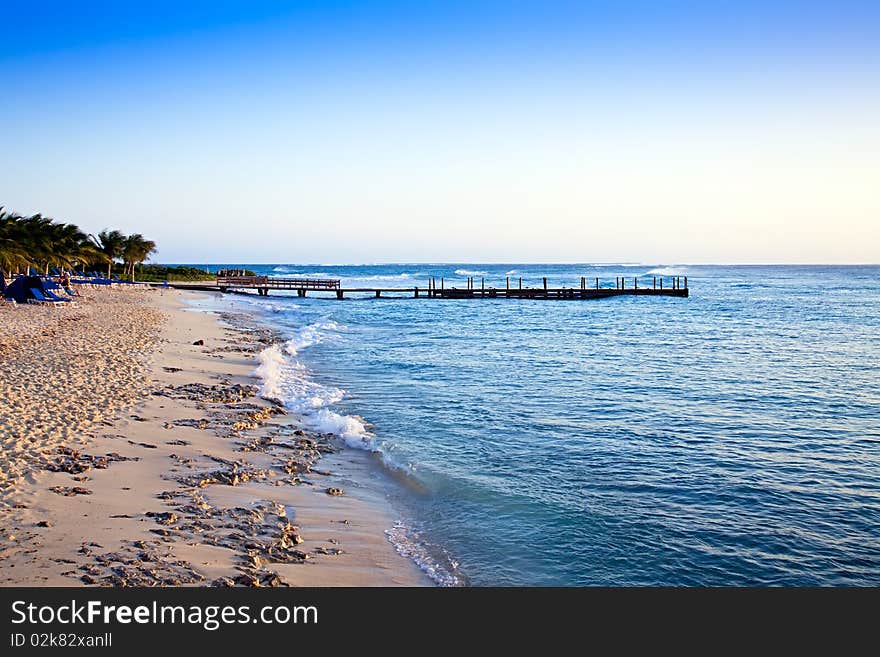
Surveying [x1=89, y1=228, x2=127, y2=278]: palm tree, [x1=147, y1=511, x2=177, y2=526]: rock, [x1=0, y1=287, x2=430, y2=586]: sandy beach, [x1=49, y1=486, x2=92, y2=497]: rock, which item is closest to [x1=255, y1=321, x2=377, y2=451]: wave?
[x1=0, y1=287, x2=430, y2=586]: sandy beach

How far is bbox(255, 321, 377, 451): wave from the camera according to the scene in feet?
42.8

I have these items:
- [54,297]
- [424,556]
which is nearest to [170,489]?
[424,556]

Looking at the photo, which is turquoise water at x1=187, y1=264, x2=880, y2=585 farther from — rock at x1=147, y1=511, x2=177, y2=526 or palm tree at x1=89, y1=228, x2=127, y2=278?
palm tree at x1=89, y1=228, x2=127, y2=278

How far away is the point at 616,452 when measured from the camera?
39.4 feet

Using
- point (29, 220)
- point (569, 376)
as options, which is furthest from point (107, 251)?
point (569, 376)

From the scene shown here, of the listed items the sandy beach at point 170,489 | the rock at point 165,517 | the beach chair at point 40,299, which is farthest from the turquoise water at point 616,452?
the beach chair at point 40,299

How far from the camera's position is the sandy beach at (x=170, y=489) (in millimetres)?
6250

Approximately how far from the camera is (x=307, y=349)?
2758 cm

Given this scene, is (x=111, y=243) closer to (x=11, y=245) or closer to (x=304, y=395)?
(x=11, y=245)

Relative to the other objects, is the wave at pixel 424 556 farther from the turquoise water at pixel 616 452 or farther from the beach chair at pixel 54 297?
the beach chair at pixel 54 297

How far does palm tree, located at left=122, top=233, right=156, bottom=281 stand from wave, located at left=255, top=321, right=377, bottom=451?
161ft

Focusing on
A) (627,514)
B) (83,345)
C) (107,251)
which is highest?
(107,251)

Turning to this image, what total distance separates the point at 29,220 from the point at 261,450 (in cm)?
4222

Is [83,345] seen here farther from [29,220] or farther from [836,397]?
[29,220]
